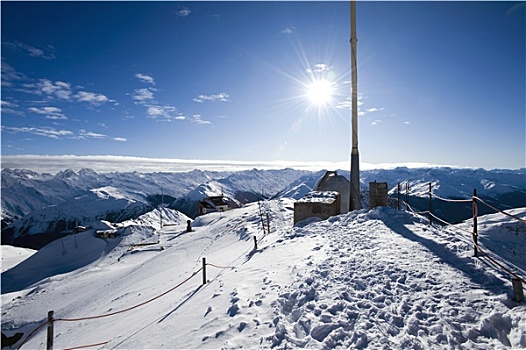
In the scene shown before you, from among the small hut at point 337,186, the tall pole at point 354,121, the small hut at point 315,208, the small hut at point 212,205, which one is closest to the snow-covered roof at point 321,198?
the small hut at point 315,208

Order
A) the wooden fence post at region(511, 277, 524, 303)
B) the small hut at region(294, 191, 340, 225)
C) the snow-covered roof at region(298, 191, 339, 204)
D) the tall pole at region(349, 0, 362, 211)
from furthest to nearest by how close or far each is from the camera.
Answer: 1. the tall pole at region(349, 0, 362, 211)
2. the snow-covered roof at region(298, 191, 339, 204)
3. the small hut at region(294, 191, 340, 225)
4. the wooden fence post at region(511, 277, 524, 303)

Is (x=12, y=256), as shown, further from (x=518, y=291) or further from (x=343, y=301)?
(x=518, y=291)

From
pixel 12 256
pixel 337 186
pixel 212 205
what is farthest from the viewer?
pixel 12 256

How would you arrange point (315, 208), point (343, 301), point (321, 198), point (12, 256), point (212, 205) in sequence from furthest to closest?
1. point (12, 256)
2. point (212, 205)
3. point (321, 198)
4. point (315, 208)
5. point (343, 301)

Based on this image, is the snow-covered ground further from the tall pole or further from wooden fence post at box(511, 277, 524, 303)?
the tall pole

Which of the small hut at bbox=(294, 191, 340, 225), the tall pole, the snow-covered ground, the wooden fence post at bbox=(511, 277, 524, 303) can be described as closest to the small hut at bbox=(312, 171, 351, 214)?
the tall pole

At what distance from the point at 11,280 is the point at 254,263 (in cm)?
4585

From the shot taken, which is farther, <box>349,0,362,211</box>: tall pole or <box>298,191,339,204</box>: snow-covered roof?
<box>349,0,362,211</box>: tall pole

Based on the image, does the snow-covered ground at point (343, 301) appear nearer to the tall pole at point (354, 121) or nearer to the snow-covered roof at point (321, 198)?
the snow-covered roof at point (321, 198)

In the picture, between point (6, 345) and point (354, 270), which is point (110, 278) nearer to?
point (6, 345)

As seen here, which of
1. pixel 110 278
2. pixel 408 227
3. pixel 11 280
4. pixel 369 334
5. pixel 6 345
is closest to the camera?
pixel 369 334

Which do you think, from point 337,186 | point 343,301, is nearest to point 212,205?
point 337,186

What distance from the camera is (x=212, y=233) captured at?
23.2 m

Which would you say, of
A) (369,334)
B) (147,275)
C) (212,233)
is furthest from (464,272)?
(212,233)
